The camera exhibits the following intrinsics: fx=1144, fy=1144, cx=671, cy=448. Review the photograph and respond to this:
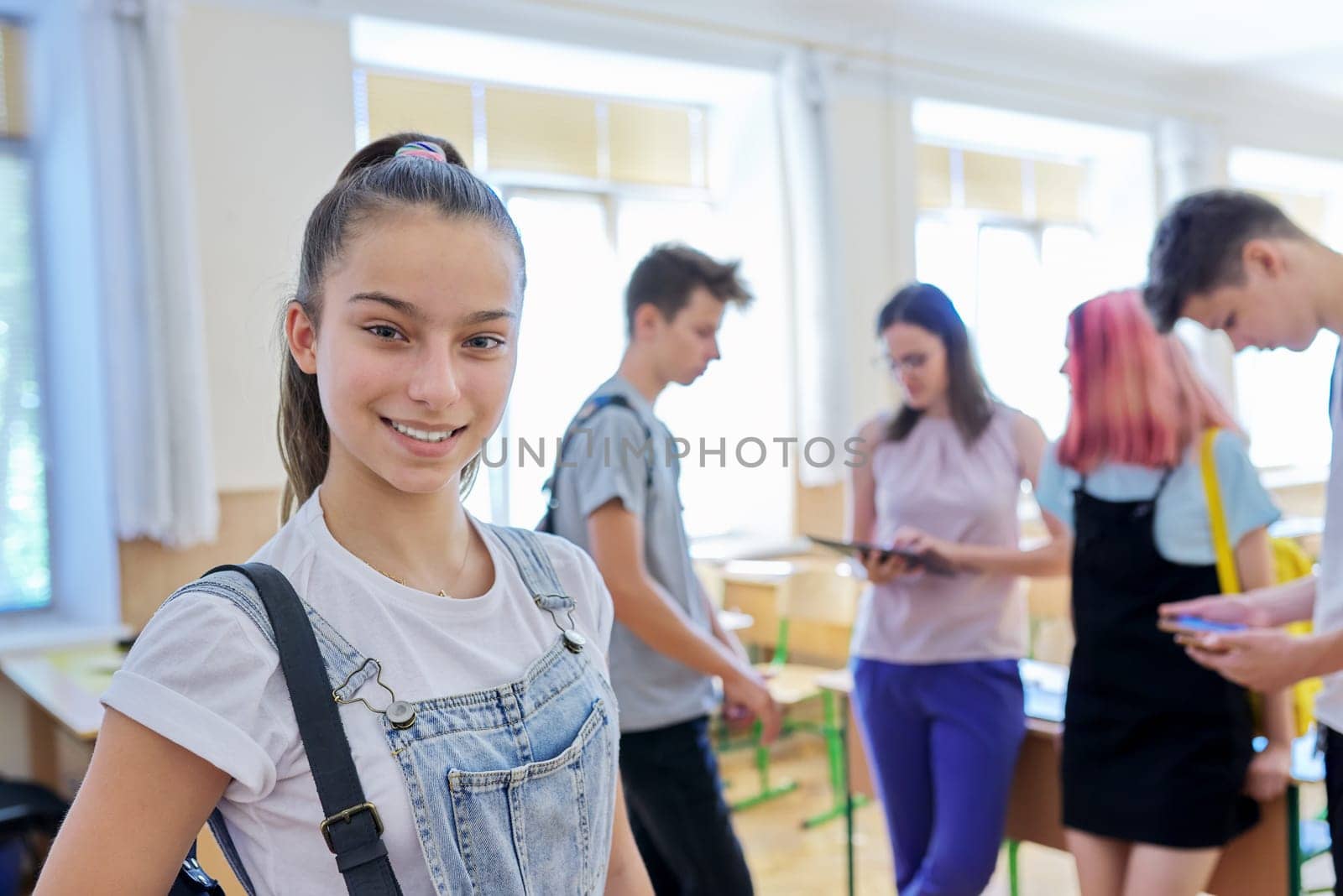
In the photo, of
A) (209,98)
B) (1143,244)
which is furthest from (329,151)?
(1143,244)

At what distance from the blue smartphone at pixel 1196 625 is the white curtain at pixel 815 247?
3.74 m

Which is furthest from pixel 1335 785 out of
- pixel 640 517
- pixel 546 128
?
pixel 546 128

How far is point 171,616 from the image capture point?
828 mm

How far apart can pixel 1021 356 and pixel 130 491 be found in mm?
5325

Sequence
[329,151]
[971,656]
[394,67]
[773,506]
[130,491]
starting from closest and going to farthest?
[971,656] < [130,491] < [329,151] < [394,67] < [773,506]

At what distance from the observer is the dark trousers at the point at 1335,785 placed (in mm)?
1570

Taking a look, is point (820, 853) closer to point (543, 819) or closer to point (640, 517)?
point (640, 517)

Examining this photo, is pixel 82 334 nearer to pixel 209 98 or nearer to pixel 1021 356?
pixel 209 98

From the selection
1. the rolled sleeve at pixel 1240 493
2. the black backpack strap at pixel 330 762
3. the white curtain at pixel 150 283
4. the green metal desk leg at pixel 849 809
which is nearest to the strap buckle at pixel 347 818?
the black backpack strap at pixel 330 762

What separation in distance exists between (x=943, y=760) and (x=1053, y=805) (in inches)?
16.2

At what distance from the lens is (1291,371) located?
9.12 meters

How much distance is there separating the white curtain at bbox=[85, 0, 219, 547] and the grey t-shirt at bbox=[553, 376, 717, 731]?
2318 mm

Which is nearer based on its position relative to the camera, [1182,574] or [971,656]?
[1182,574]

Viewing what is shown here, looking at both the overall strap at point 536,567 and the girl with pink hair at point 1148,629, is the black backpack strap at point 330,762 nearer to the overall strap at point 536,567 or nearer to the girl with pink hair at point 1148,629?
the overall strap at point 536,567
